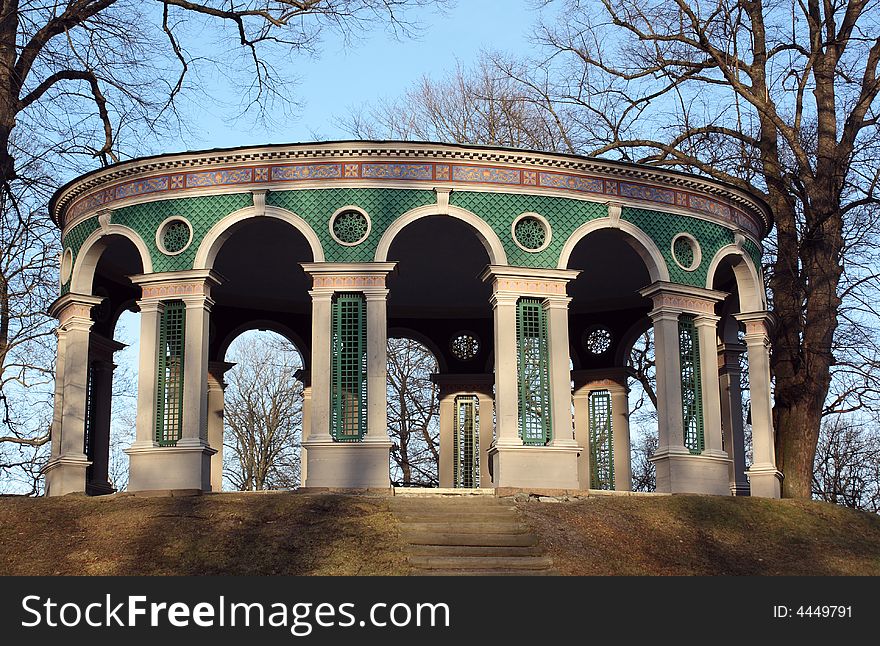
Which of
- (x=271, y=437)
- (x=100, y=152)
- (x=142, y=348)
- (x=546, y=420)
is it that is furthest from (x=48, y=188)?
(x=271, y=437)

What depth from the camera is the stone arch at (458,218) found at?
21.5 metres

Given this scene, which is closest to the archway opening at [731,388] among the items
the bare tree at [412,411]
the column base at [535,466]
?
the column base at [535,466]

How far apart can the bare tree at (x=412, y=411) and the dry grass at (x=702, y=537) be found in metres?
20.9

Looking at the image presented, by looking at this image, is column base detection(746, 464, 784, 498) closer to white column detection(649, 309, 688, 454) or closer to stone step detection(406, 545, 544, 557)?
white column detection(649, 309, 688, 454)

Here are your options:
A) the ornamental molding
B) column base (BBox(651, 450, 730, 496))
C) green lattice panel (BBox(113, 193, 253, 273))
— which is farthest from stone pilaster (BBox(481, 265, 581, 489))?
green lattice panel (BBox(113, 193, 253, 273))

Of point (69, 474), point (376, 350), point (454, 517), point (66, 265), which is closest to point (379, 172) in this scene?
point (376, 350)

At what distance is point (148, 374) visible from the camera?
71.3ft

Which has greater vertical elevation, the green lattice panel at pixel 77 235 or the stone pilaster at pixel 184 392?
the green lattice panel at pixel 77 235

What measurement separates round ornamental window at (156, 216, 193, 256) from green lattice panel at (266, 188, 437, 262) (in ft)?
6.19

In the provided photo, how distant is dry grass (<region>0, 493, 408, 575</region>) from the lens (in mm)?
16531

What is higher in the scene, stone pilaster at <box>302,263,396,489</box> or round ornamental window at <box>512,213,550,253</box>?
round ornamental window at <box>512,213,550,253</box>

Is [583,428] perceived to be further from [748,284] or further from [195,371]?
[195,371]

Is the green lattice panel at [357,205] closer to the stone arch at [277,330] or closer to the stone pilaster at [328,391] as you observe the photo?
the stone pilaster at [328,391]

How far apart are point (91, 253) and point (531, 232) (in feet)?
25.8
